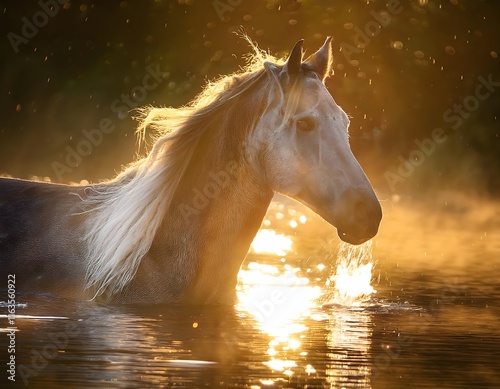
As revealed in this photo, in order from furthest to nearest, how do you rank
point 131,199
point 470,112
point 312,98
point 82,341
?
point 470,112
point 131,199
point 312,98
point 82,341

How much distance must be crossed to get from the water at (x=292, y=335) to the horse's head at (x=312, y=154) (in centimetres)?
71

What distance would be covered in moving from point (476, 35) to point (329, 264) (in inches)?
486

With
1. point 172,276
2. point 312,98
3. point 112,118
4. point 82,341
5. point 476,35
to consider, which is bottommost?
point 82,341

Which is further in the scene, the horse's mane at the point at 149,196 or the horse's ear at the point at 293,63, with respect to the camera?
→ the horse's mane at the point at 149,196

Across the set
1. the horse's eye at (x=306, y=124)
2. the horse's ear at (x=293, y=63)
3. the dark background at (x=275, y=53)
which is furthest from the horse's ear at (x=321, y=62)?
the dark background at (x=275, y=53)

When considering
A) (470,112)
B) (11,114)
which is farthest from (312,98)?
(11,114)

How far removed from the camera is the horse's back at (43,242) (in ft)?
22.1

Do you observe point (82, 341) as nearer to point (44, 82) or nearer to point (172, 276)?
point (172, 276)

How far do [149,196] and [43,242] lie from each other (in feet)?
2.50

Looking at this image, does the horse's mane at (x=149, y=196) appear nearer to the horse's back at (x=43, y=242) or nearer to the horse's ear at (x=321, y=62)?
the horse's back at (x=43, y=242)

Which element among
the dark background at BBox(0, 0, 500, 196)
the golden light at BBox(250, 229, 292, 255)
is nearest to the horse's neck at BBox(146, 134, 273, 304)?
the golden light at BBox(250, 229, 292, 255)

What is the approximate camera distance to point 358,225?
235 inches

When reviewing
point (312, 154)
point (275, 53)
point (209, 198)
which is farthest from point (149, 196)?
point (275, 53)

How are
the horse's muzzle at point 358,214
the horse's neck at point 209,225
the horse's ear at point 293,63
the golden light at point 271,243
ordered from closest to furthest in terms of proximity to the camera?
the horse's muzzle at point 358,214 → the horse's ear at point 293,63 → the horse's neck at point 209,225 → the golden light at point 271,243
